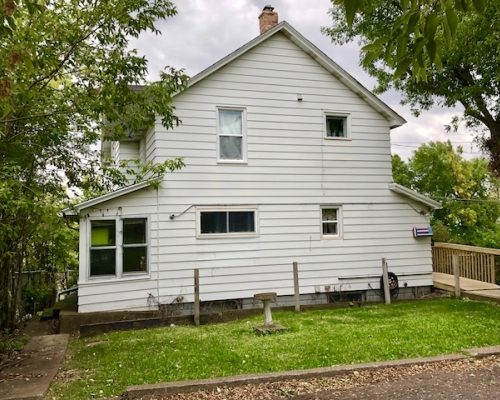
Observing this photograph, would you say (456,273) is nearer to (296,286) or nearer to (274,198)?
(296,286)

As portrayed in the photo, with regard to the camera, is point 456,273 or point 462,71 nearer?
point 456,273

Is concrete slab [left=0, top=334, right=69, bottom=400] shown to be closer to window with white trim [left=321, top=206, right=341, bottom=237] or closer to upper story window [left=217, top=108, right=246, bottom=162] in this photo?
upper story window [left=217, top=108, right=246, bottom=162]

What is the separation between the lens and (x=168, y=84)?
7.42 metres

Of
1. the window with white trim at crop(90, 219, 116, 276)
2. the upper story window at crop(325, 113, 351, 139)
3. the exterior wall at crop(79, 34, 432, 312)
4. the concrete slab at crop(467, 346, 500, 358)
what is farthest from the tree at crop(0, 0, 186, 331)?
the upper story window at crop(325, 113, 351, 139)

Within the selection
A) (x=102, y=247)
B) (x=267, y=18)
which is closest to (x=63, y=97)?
(x=102, y=247)

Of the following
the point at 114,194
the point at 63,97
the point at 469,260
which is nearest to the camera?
the point at 63,97

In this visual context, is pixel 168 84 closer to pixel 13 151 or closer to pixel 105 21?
pixel 105 21

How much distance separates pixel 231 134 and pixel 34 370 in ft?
24.8

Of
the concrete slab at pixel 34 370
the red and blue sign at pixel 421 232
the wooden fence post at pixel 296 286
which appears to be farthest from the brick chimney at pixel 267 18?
the concrete slab at pixel 34 370

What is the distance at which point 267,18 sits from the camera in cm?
1380

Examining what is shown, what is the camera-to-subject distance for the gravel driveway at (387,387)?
5.11 metres

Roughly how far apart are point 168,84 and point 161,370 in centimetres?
462

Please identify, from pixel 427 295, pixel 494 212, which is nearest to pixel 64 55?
pixel 427 295

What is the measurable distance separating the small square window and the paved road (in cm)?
841
